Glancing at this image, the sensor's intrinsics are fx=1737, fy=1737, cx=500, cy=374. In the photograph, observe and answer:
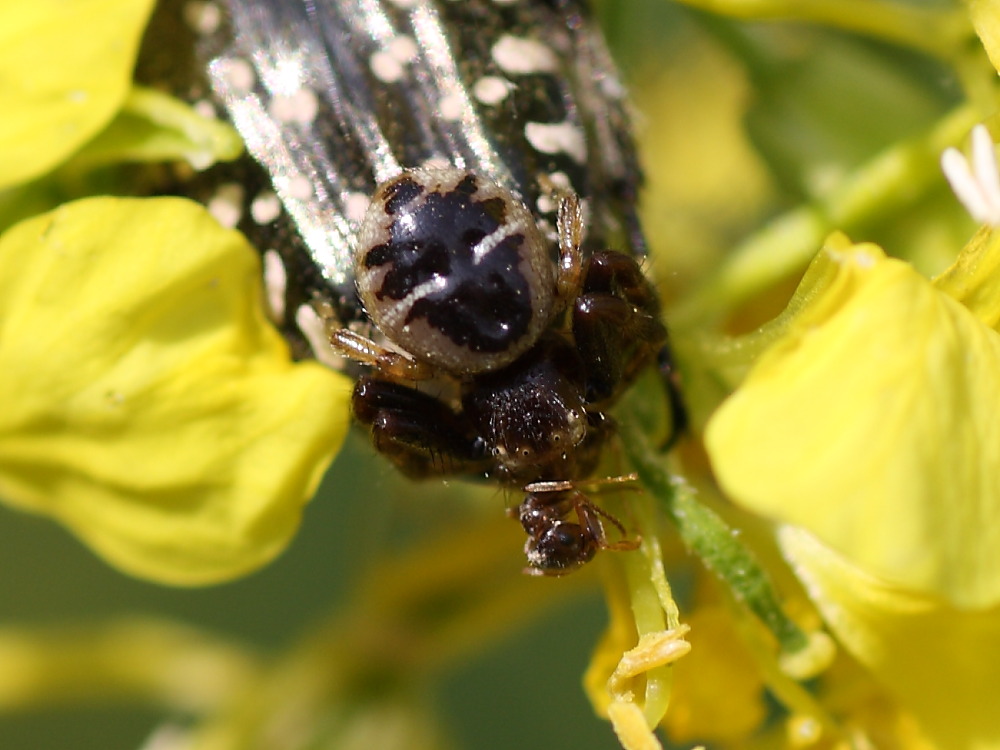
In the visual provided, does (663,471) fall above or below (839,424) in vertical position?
below

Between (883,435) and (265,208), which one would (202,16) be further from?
(883,435)

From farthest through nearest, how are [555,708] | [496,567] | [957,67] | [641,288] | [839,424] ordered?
[555,708]
[496,567]
[957,67]
[641,288]
[839,424]

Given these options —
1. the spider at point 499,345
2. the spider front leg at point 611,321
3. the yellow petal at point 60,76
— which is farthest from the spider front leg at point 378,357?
the yellow petal at point 60,76

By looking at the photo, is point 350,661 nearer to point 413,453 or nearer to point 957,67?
point 413,453

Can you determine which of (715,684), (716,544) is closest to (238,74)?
(716,544)

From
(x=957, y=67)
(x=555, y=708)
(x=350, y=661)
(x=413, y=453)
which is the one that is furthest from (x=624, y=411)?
(x=555, y=708)

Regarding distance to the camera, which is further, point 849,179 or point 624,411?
point 849,179

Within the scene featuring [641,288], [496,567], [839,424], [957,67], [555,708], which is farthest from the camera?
[555,708]
